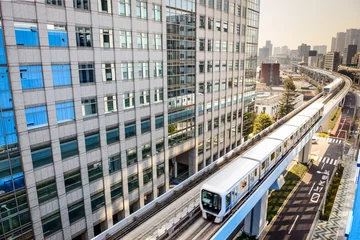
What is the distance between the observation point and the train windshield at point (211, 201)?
1943cm

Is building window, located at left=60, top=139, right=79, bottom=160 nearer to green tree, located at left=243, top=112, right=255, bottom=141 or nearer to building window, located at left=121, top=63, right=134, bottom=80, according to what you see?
building window, located at left=121, top=63, right=134, bottom=80

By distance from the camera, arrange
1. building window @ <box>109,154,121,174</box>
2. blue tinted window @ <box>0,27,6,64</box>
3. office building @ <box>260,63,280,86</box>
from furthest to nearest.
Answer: office building @ <box>260,63,280,86</box> → building window @ <box>109,154,121,174</box> → blue tinted window @ <box>0,27,6,64</box>

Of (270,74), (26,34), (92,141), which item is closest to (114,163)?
(92,141)

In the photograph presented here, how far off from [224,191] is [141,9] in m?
20.7

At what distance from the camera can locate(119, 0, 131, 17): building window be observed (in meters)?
25.7

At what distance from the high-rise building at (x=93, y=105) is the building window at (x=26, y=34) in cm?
7

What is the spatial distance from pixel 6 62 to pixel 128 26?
40.2 ft

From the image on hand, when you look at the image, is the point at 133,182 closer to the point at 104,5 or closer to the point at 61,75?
the point at 61,75

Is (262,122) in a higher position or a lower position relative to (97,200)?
higher

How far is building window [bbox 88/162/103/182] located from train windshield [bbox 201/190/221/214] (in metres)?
11.0

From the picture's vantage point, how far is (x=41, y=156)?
2084 cm

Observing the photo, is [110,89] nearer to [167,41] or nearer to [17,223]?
[167,41]

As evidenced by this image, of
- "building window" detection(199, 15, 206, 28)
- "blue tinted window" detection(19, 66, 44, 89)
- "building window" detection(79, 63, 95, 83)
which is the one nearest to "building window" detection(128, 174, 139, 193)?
"building window" detection(79, 63, 95, 83)

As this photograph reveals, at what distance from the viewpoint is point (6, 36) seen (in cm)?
1802
